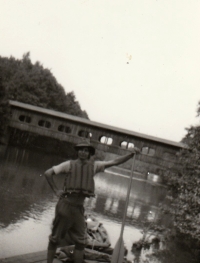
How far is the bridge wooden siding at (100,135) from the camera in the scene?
29.1 metres

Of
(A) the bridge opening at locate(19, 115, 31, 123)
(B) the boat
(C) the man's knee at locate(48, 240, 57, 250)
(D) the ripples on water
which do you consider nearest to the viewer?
(C) the man's knee at locate(48, 240, 57, 250)

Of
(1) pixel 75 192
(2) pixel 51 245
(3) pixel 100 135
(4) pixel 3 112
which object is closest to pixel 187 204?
(2) pixel 51 245

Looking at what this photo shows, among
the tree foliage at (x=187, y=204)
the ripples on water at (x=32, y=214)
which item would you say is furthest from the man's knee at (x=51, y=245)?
the tree foliage at (x=187, y=204)

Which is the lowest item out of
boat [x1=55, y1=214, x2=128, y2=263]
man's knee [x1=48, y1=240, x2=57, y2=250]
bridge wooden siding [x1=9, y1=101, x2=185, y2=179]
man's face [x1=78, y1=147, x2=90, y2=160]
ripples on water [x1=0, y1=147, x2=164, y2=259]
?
ripples on water [x1=0, y1=147, x2=164, y2=259]

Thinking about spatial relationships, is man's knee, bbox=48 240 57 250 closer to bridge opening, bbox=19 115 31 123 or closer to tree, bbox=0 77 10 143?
tree, bbox=0 77 10 143

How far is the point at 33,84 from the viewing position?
45844 mm

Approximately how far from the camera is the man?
13.9 ft

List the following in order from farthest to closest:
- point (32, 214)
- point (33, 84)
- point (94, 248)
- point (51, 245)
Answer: point (33, 84) → point (32, 214) → point (94, 248) → point (51, 245)

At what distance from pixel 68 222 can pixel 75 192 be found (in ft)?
1.30

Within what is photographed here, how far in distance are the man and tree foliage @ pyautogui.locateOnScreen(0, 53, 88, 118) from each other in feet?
130

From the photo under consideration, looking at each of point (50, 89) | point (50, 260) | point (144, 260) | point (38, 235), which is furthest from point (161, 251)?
point (50, 89)

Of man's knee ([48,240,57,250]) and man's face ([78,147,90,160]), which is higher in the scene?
man's face ([78,147,90,160])

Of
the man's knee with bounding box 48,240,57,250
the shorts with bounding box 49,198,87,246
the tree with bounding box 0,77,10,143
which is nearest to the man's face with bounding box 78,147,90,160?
the shorts with bounding box 49,198,87,246

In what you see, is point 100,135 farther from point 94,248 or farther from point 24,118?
point 94,248
